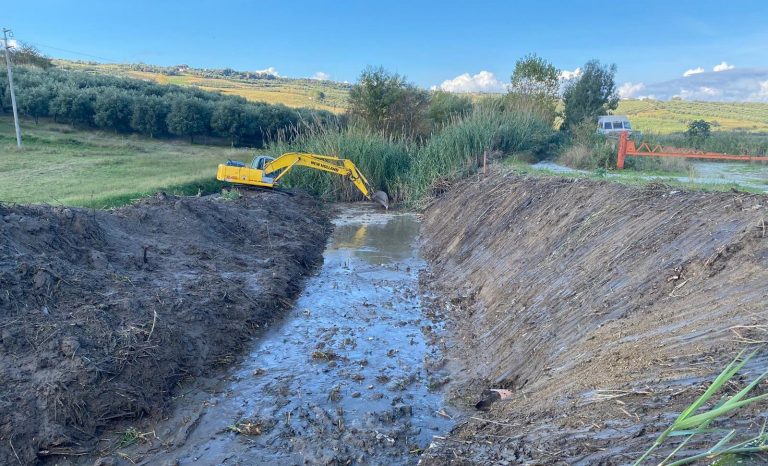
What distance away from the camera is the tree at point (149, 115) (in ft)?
121

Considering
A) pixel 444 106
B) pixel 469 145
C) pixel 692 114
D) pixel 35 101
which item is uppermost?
pixel 692 114

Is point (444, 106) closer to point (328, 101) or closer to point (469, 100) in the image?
point (469, 100)

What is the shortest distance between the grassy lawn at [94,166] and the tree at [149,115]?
804 mm

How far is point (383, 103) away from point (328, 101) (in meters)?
29.9

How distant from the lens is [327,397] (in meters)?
6.36

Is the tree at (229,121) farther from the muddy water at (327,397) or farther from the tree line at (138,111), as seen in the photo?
the muddy water at (327,397)

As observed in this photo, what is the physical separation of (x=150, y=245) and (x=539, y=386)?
767 cm

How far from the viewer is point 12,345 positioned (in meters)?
5.88

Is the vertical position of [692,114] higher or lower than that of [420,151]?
higher

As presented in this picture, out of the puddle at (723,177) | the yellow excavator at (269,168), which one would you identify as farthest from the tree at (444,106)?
the yellow excavator at (269,168)

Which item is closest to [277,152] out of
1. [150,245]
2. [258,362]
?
[150,245]

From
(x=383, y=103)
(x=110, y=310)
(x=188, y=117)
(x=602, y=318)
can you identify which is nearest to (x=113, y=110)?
(x=188, y=117)

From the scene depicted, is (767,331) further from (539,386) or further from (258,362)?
(258,362)

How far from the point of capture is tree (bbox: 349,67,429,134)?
98.5 feet
